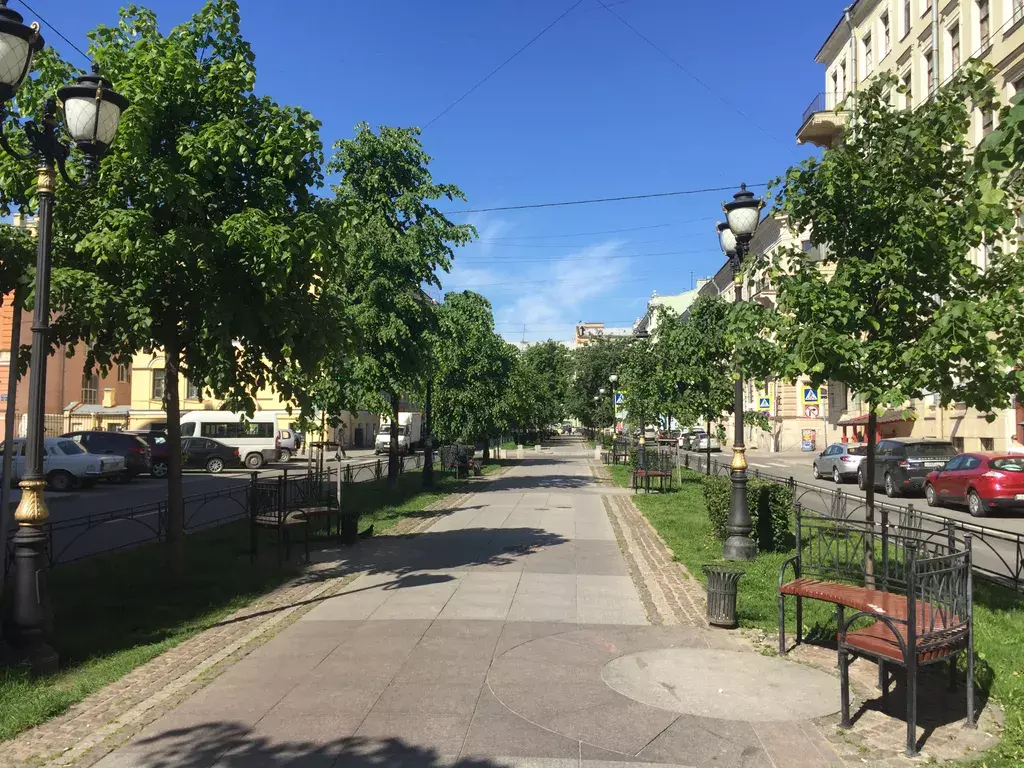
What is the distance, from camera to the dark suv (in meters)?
21.8

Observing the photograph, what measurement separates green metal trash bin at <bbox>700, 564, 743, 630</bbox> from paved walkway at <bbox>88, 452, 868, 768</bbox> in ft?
0.88

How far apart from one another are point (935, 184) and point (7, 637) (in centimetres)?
910

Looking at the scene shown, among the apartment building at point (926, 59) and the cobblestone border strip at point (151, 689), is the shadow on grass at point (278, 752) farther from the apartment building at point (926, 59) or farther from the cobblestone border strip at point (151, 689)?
the apartment building at point (926, 59)

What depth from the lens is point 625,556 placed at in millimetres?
12039

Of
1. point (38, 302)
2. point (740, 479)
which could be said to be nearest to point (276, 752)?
point (38, 302)

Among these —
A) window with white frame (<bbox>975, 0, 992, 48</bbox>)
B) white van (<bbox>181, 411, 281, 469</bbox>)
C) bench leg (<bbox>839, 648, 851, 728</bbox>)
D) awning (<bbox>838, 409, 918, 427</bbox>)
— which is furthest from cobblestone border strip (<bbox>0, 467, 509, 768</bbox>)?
awning (<bbox>838, 409, 918, 427</bbox>)

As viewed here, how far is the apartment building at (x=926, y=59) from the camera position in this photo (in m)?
27.0

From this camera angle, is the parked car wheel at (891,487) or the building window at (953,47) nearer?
the parked car wheel at (891,487)

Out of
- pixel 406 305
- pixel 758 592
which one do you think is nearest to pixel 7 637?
pixel 758 592

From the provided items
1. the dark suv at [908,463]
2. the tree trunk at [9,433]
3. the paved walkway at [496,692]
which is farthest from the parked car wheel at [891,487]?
the tree trunk at [9,433]

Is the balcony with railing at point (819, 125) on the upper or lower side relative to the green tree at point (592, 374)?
upper

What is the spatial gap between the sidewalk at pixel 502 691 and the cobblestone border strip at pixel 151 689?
0.09 metres

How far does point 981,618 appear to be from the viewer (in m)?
7.70

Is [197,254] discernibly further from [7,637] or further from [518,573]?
[518,573]
